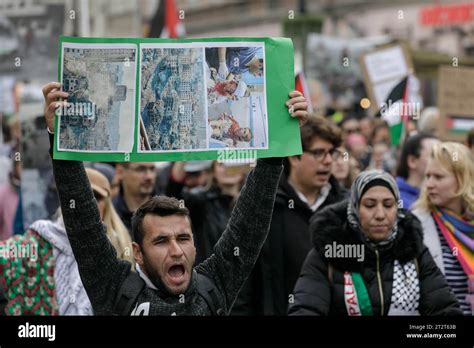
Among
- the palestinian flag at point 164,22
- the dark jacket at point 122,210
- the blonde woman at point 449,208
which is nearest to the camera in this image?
the blonde woman at point 449,208

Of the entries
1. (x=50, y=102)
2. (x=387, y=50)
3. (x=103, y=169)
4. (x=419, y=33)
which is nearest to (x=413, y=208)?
(x=103, y=169)

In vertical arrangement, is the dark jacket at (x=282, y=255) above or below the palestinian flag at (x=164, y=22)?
below

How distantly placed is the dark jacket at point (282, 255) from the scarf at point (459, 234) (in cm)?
68

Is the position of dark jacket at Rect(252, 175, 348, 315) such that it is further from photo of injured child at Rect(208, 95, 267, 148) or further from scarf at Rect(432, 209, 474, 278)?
photo of injured child at Rect(208, 95, 267, 148)

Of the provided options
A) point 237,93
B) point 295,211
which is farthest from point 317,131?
point 237,93

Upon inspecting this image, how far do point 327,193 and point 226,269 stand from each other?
7.60ft

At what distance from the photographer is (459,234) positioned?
18.8ft

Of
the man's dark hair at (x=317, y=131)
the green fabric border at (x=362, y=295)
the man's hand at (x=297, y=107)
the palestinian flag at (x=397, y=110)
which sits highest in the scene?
the palestinian flag at (x=397, y=110)

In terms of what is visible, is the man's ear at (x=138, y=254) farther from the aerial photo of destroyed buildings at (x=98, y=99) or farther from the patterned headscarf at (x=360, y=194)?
the patterned headscarf at (x=360, y=194)

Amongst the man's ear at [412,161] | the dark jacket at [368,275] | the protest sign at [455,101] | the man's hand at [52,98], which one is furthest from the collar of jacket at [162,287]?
the protest sign at [455,101]

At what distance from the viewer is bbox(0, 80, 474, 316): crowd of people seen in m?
3.96

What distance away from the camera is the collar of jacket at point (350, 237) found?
16.1 ft

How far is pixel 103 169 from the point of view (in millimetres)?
6984

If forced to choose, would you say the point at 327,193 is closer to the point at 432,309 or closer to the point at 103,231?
the point at 432,309
